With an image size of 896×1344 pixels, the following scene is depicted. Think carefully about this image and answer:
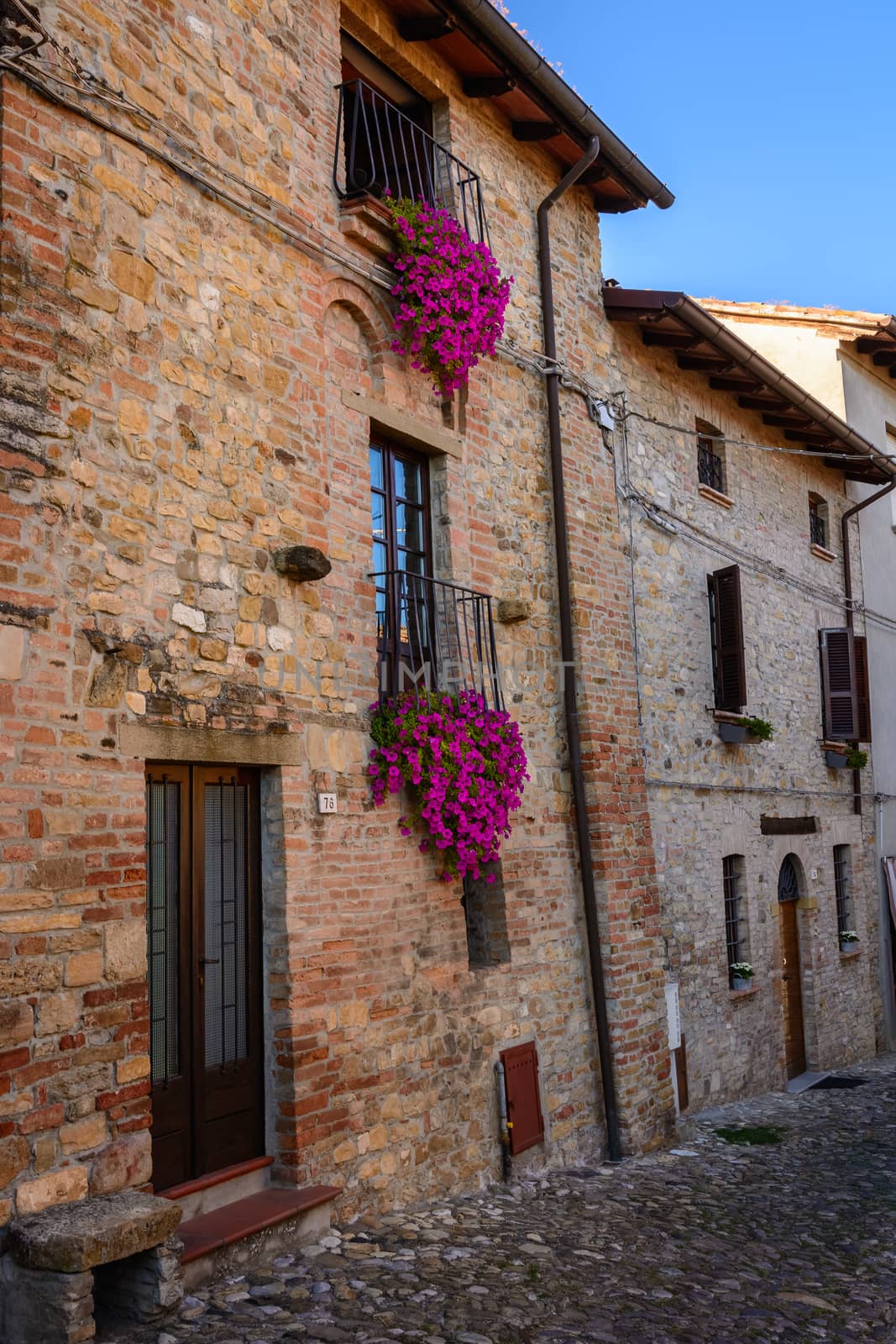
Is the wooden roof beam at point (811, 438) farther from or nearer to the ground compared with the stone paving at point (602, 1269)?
farther from the ground

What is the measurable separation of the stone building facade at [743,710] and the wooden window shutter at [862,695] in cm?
46

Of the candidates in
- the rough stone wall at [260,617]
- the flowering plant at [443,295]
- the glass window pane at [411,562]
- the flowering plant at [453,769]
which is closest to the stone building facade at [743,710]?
the rough stone wall at [260,617]

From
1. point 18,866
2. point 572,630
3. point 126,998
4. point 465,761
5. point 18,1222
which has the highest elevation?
point 572,630

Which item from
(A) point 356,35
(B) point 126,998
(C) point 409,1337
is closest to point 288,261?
(A) point 356,35

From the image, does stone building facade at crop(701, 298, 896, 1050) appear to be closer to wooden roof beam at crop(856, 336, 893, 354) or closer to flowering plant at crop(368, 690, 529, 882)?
wooden roof beam at crop(856, 336, 893, 354)

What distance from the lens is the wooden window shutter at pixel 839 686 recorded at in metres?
13.2

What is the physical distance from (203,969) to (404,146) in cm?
497

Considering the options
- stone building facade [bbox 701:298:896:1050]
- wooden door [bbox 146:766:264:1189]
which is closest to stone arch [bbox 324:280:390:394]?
wooden door [bbox 146:766:264:1189]

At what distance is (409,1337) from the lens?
14.5 ft

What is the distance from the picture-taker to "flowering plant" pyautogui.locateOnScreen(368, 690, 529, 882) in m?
6.30

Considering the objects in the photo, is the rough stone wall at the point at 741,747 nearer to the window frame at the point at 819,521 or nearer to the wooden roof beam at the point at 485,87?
the window frame at the point at 819,521

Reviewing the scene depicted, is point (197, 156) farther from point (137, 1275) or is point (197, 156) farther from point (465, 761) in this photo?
point (137, 1275)

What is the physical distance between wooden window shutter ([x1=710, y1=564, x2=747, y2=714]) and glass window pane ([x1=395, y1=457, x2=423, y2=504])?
442 cm

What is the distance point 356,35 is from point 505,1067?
20.8ft
